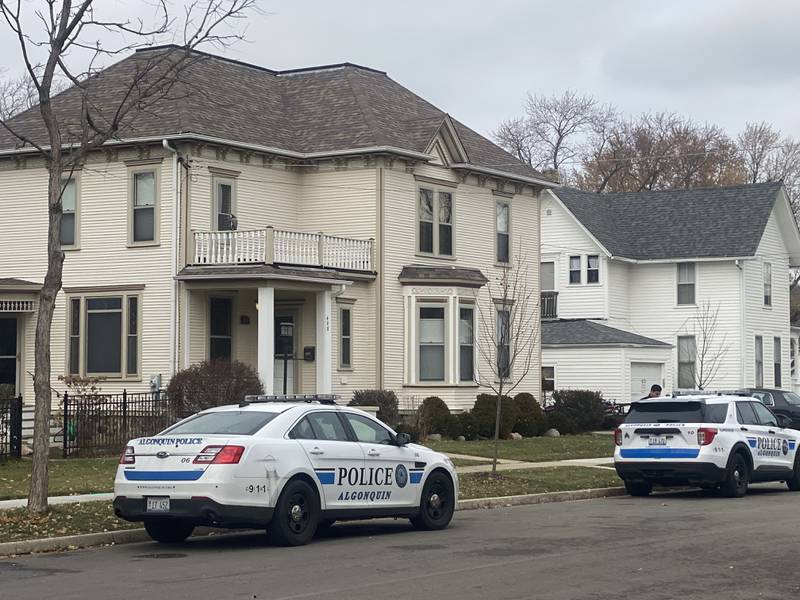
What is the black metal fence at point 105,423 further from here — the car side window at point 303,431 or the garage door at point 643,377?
the garage door at point 643,377

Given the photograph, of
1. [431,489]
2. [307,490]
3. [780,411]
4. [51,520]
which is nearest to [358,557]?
[307,490]

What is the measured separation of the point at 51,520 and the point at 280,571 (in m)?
4.43

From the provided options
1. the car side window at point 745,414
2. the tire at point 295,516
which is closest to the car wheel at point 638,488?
the car side window at point 745,414

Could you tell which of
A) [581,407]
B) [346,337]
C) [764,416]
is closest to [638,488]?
[764,416]

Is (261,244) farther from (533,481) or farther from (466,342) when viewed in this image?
(533,481)

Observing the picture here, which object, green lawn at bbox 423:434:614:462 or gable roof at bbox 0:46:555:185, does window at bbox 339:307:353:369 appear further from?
gable roof at bbox 0:46:555:185

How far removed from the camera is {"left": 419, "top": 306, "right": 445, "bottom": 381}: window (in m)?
35.3

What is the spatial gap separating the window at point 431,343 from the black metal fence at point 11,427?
13.4 meters

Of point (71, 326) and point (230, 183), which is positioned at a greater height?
point (230, 183)

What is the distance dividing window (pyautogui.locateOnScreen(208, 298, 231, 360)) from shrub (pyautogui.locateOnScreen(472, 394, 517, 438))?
6.42 metres

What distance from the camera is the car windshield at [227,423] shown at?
14.7 m

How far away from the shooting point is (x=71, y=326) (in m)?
33.3

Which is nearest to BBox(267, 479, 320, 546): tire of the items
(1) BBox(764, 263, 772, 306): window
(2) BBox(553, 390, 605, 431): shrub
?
(2) BBox(553, 390, 605, 431): shrub

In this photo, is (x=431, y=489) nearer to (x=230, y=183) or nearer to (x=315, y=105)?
(x=230, y=183)
